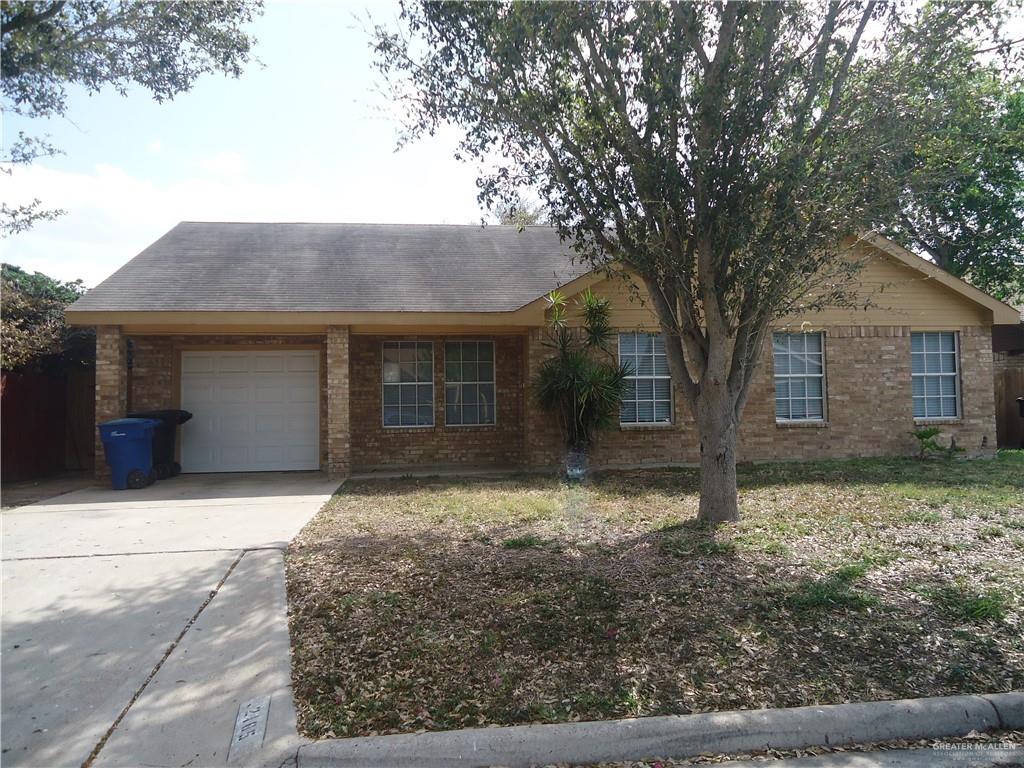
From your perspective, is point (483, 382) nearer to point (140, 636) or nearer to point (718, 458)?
point (718, 458)

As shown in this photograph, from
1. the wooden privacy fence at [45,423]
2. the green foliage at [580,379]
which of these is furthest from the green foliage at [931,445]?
the wooden privacy fence at [45,423]

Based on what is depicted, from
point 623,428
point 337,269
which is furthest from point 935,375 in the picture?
point 337,269

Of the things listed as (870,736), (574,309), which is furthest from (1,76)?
(574,309)

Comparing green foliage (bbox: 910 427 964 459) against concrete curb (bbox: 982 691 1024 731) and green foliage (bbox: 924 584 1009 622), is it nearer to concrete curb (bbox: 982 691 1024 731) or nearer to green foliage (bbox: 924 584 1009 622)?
green foliage (bbox: 924 584 1009 622)

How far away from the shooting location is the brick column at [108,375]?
1043 cm

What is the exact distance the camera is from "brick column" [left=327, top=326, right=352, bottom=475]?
10812 mm

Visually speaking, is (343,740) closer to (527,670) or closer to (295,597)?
(527,670)

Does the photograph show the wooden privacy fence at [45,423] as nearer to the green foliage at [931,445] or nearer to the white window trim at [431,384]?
the white window trim at [431,384]

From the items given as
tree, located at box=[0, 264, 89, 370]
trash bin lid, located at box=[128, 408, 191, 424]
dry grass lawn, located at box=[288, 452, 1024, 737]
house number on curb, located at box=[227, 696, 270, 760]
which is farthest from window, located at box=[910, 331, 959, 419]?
tree, located at box=[0, 264, 89, 370]

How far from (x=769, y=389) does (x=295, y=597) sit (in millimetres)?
9637

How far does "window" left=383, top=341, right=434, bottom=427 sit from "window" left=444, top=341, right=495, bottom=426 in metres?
0.35

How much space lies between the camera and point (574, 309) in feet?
37.1

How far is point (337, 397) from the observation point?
10.9 meters

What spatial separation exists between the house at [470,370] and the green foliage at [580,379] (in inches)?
14.3
